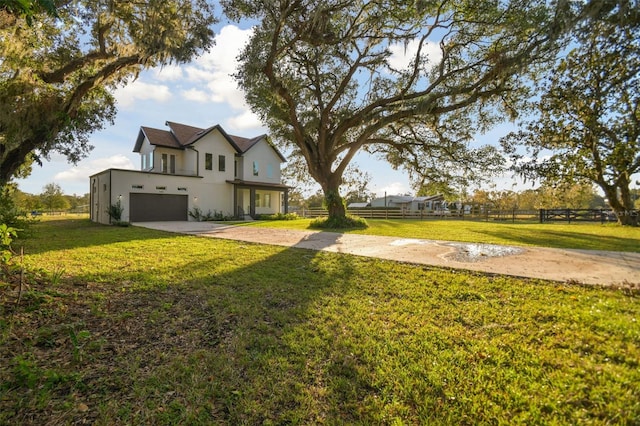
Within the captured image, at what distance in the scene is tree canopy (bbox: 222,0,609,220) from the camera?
10.2 meters

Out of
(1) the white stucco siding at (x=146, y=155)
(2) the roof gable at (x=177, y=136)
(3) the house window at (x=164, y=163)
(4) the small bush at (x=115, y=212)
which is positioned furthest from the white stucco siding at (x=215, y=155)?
(4) the small bush at (x=115, y=212)

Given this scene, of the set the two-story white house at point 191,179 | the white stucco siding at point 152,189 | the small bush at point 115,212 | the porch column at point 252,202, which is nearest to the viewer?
the small bush at point 115,212

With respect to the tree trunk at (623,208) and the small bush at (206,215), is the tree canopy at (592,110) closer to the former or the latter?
the tree trunk at (623,208)

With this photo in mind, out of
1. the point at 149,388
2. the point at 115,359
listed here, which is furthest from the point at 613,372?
the point at 115,359

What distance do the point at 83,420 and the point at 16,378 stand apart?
748 millimetres

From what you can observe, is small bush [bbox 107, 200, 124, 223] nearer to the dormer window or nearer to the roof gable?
the roof gable

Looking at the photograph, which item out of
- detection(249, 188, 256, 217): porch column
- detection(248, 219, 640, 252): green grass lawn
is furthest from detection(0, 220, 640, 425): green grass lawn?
detection(249, 188, 256, 217): porch column

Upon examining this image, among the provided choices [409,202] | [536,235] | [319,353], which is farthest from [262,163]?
[409,202]

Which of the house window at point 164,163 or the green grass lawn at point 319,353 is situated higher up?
the house window at point 164,163

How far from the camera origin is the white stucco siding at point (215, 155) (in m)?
21.3

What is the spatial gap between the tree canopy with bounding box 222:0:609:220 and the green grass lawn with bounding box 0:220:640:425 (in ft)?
27.0

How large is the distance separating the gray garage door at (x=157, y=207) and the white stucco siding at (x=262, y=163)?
6.02m

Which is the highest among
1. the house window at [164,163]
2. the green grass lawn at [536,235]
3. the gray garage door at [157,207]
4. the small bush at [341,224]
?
the house window at [164,163]

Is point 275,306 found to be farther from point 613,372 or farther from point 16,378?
point 613,372
